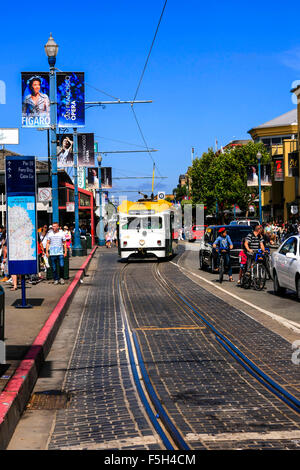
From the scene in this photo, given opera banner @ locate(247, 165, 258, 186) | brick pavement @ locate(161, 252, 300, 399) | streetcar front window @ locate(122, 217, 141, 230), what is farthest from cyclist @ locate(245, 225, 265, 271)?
opera banner @ locate(247, 165, 258, 186)

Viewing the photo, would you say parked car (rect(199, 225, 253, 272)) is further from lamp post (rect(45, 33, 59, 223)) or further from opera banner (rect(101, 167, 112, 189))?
opera banner (rect(101, 167, 112, 189))

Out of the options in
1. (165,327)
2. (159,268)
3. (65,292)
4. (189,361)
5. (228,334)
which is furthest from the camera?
(159,268)

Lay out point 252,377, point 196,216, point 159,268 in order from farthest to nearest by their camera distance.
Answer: point 196,216 < point 159,268 < point 252,377

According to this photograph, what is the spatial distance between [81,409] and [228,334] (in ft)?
15.1

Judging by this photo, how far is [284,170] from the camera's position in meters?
62.5

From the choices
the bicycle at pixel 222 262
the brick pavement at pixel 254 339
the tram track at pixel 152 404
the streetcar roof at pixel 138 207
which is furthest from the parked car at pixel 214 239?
the tram track at pixel 152 404

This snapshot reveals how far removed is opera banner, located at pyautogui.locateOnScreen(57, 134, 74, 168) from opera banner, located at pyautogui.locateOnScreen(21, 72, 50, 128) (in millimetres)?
6059

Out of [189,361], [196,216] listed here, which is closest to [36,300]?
[189,361]

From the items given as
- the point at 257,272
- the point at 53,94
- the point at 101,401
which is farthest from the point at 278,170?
the point at 101,401

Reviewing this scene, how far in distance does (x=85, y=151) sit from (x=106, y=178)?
21.9 meters

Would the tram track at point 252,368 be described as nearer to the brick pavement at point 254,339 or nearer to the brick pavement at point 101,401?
the brick pavement at point 254,339

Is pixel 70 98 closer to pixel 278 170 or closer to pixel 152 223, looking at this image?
pixel 152 223

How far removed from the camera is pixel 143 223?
105 feet
